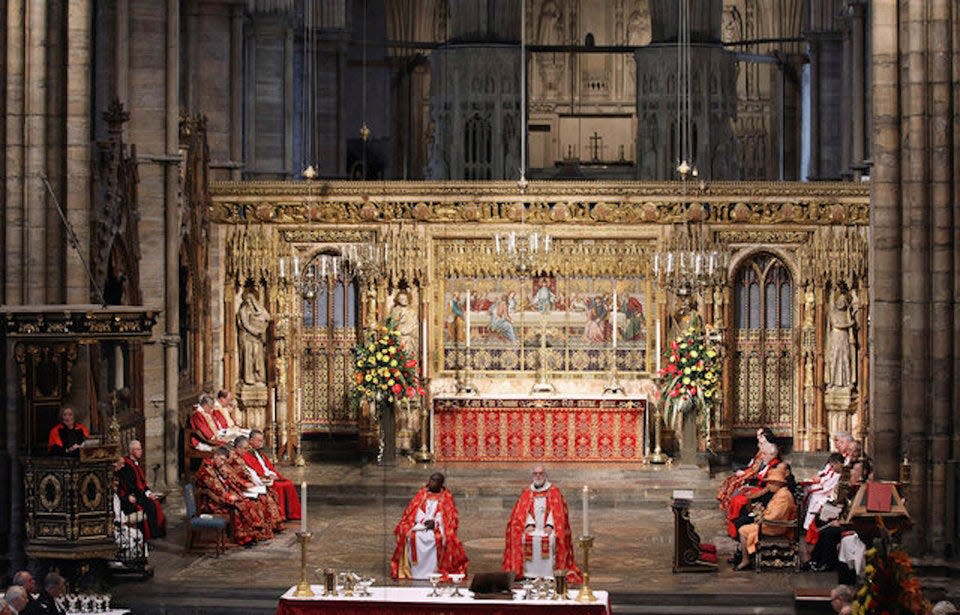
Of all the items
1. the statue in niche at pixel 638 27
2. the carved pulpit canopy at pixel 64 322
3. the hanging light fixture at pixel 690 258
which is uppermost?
the statue in niche at pixel 638 27

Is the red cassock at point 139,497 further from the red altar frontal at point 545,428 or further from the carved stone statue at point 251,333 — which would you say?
the red altar frontal at point 545,428

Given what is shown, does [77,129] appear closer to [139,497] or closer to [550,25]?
[139,497]

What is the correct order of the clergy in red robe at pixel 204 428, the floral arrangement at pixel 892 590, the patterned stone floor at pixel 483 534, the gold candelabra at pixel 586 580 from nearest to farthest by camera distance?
the floral arrangement at pixel 892 590 → the gold candelabra at pixel 586 580 → the patterned stone floor at pixel 483 534 → the clergy in red robe at pixel 204 428

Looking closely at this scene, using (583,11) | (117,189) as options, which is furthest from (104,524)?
(583,11)

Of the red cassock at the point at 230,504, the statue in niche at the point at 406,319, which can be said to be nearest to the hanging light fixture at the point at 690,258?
the statue in niche at the point at 406,319

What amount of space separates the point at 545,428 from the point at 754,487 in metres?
5.19

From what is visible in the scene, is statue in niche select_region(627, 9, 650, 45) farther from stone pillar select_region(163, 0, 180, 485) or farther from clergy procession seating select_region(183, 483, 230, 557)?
clergy procession seating select_region(183, 483, 230, 557)

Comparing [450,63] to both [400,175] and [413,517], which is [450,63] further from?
[413,517]

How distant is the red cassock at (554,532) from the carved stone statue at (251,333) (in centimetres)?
834

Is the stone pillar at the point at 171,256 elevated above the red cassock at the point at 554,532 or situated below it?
above

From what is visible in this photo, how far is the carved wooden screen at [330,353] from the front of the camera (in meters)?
27.2

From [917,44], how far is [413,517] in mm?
6548

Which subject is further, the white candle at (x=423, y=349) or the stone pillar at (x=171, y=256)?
the white candle at (x=423, y=349)

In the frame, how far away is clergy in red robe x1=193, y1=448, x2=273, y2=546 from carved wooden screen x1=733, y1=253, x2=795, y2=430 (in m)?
8.10
